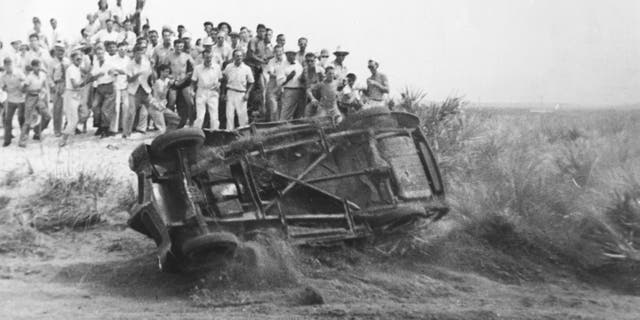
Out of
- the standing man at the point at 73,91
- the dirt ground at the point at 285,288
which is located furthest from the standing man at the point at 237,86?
the dirt ground at the point at 285,288

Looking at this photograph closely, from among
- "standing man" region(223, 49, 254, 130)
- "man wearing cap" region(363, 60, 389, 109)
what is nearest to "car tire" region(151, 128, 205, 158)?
"standing man" region(223, 49, 254, 130)

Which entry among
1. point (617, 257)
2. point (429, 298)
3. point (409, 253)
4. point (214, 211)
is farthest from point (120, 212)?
point (617, 257)

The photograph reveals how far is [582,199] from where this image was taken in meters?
9.90

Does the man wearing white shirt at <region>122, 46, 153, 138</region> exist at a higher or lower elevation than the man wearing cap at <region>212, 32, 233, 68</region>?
lower

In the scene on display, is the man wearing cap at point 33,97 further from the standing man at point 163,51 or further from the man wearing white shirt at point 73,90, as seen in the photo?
the standing man at point 163,51

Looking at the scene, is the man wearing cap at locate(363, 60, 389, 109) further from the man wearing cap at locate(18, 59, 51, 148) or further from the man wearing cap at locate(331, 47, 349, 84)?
the man wearing cap at locate(18, 59, 51, 148)

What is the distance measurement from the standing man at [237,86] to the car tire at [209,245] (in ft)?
21.1

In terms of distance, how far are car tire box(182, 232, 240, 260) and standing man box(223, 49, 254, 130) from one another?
6425 millimetres

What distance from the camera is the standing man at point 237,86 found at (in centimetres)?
1321

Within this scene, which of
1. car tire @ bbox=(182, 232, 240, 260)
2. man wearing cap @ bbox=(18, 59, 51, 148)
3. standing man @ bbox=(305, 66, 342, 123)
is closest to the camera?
car tire @ bbox=(182, 232, 240, 260)

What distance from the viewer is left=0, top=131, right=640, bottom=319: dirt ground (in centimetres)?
705

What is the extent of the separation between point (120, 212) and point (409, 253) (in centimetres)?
479

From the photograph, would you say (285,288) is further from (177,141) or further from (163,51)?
(163,51)

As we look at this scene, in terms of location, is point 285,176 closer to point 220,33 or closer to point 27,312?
point 27,312
